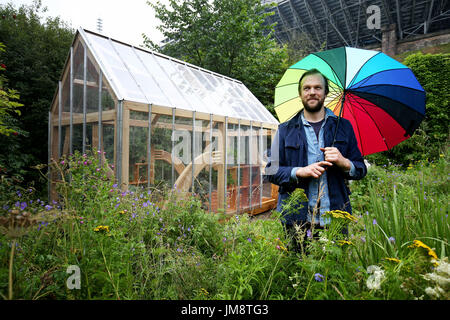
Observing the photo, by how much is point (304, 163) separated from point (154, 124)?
3190 mm

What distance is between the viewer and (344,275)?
109 cm

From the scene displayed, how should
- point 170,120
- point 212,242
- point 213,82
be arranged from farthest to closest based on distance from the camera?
point 213,82 → point 170,120 → point 212,242

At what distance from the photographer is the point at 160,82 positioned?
511 cm

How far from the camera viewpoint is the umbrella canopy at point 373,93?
197 centimetres

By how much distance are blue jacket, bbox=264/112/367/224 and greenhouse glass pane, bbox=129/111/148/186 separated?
2.84m

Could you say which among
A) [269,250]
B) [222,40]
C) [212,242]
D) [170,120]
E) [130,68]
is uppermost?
[222,40]

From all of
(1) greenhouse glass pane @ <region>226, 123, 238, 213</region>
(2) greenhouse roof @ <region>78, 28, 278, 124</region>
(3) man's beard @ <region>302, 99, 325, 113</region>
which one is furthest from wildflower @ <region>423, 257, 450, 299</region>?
(1) greenhouse glass pane @ <region>226, 123, 238, 213</region>

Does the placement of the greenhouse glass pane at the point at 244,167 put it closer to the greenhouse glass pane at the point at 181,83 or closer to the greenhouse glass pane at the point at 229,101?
the greenhouse glass pane at the point at 229,101

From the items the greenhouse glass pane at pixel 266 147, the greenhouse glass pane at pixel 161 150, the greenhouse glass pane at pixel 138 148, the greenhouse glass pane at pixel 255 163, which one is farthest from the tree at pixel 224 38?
the greenhouse glass pane at pixel 138 148

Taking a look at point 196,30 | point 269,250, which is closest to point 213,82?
point 196,30

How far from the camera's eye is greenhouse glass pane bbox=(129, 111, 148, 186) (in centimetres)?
404

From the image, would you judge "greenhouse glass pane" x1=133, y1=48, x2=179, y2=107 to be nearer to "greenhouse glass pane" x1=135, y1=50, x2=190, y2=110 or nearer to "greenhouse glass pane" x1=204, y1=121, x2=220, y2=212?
"greenhouse glass pane" x1=135, y1=50, x2=190, y2=110
